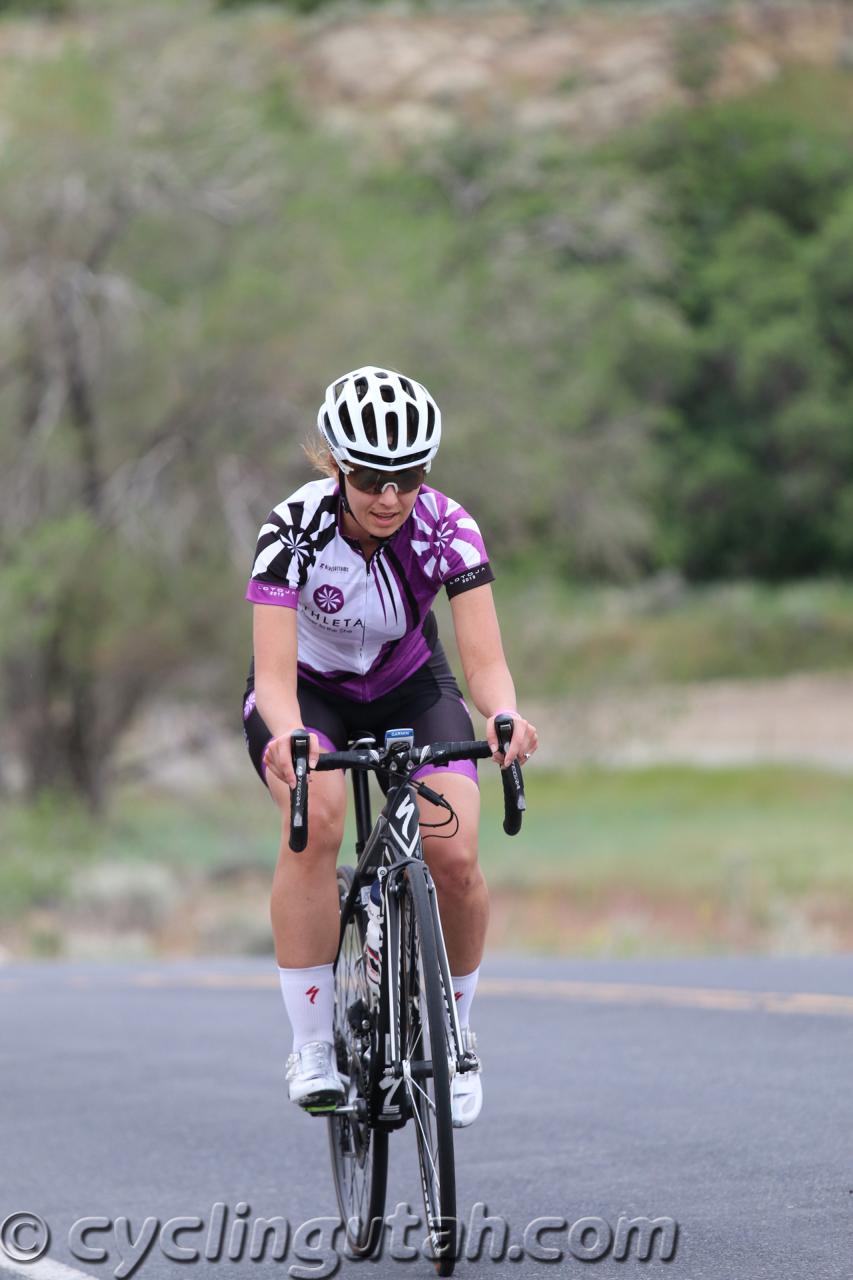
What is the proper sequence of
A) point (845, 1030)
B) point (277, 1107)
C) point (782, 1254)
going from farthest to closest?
point (845, 1030) < point (277, 1107) < point (782, 1254)

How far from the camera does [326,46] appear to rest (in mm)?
121062

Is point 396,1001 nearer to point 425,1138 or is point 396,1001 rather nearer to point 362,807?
point 425,1138

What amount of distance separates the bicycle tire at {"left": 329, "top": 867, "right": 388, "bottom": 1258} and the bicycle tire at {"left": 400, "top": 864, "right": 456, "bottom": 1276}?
0.79 ft

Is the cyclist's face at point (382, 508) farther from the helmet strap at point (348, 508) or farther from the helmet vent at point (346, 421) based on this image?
the helmet vent at point (346, 421)

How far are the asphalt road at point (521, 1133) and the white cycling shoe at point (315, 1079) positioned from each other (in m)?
0.44

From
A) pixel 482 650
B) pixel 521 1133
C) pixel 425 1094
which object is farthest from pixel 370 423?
pixel 521 1133

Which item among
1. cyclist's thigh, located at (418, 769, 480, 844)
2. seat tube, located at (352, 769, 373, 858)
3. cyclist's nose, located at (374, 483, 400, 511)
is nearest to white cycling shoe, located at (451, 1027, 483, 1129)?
cyclist's thigh, located at (418, 769, 480, 844)

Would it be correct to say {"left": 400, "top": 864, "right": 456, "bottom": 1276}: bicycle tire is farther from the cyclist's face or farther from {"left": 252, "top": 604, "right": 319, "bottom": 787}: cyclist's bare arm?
the cyclist's face

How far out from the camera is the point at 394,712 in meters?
6.13

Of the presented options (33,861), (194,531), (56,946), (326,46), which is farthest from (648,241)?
(326,46)

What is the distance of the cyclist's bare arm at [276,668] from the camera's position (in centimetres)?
557

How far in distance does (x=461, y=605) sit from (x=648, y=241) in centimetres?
Answer: 4062

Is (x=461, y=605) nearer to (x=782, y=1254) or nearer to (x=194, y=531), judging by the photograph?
(x=782, y=1254)

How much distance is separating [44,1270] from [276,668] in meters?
1.76
